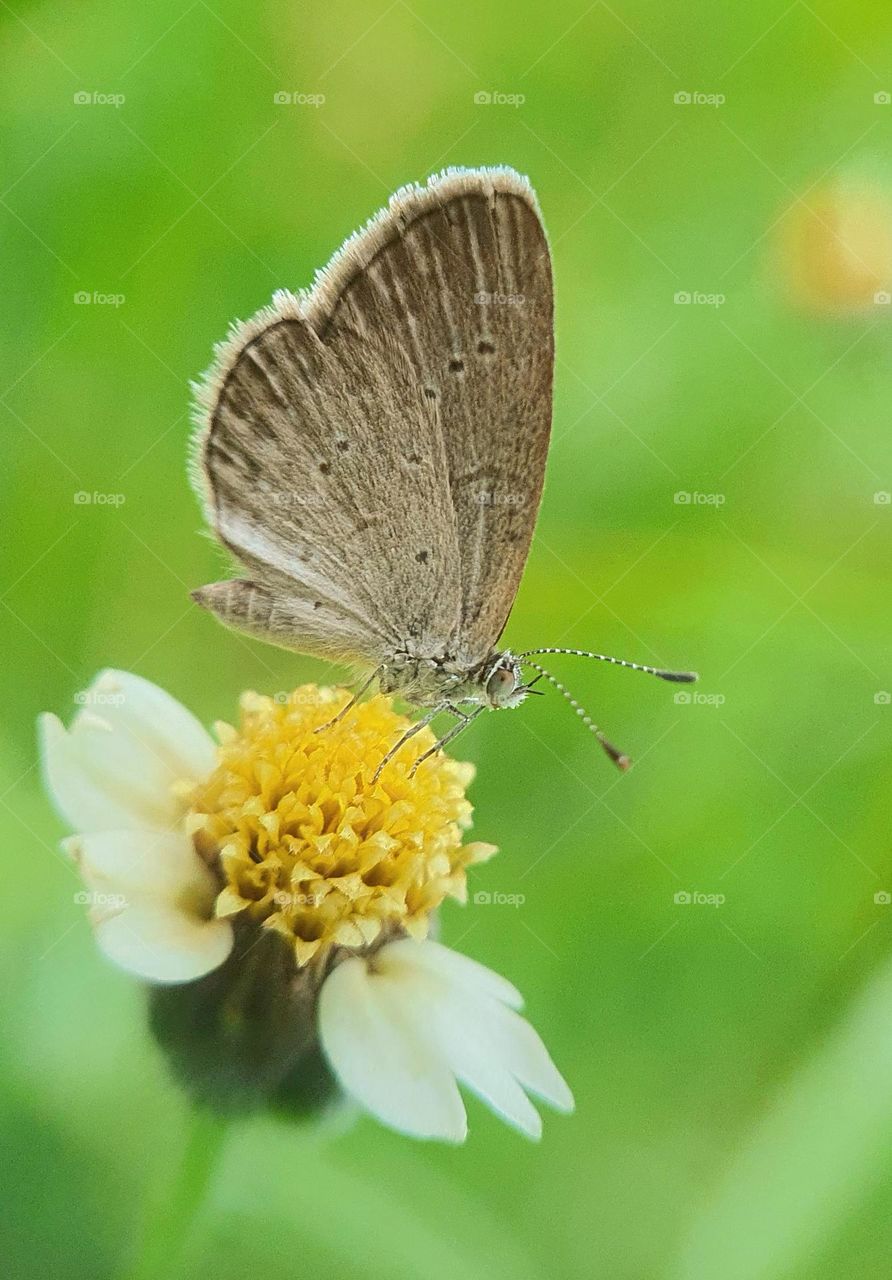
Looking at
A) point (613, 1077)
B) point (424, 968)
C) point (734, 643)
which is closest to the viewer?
point (424, 968)

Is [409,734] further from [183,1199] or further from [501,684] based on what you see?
[183,1199]

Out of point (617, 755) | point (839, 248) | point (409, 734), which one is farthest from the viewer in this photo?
point (839, 248)

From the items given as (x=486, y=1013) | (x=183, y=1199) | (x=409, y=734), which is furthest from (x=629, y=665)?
(x=183, y=1199)

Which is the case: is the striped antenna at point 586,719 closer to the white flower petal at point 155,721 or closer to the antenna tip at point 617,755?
the antenna tip at point 617,755

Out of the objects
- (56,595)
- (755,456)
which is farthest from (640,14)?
(56,595)

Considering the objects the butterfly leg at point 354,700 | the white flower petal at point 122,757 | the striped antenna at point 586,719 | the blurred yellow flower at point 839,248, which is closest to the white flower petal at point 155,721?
the white flower petal at point 122,757

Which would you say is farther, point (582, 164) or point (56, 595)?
point (582, 164)

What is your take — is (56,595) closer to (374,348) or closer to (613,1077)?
(374,348)

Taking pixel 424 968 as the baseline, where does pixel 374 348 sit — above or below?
above
